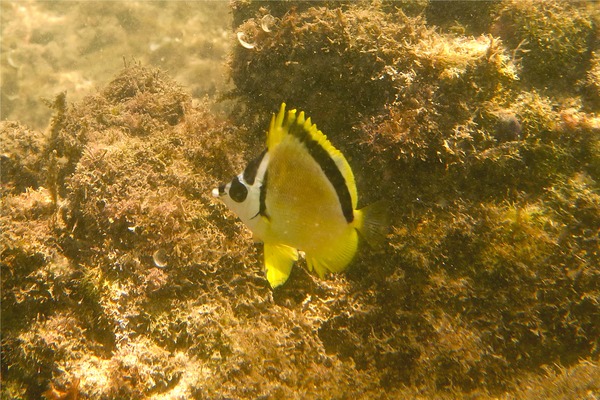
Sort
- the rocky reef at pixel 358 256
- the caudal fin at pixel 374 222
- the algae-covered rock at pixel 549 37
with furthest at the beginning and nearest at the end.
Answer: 1. the algae-covered rock at pixel 549 37
2. the rocky reef at pixel 358 256
3. the caudal fin at pixel 374 222

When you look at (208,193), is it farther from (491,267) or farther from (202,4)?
(202,4)

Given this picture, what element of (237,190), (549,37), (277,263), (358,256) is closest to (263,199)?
(237,190)

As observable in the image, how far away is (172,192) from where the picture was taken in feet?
10.7

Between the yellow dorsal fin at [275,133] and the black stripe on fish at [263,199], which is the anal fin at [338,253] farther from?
the yellow dorsal fin at [275,133]

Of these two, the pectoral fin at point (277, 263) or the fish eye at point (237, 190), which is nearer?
the fish eye at point (237, 190)

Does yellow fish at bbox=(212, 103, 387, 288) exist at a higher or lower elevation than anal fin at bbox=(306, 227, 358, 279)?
higher

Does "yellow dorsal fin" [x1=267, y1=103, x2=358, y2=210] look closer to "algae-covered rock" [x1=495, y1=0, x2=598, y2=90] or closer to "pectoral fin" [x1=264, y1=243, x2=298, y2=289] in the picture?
"pectoral fin" [x1=264, y1=243, x2=298, y2=289]

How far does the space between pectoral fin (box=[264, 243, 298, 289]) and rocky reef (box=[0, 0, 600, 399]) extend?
3.57 ft

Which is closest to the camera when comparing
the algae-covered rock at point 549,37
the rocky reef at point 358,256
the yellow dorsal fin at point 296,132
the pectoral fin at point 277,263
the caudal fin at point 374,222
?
the yellow dorsal fin at point 296,132

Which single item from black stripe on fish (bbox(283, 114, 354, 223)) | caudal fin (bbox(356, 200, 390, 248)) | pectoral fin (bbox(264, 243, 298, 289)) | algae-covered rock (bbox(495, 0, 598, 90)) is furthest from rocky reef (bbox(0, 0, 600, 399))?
black stripe on fish (bbox(283, 114, 354, 223))

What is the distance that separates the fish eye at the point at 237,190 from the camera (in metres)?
1.71

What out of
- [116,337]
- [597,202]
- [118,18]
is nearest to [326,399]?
[116,337]

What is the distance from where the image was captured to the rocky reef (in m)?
2.79

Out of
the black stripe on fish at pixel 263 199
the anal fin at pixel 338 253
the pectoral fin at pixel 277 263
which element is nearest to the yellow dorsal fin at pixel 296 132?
the black stripe on fish at pixel 263 199
